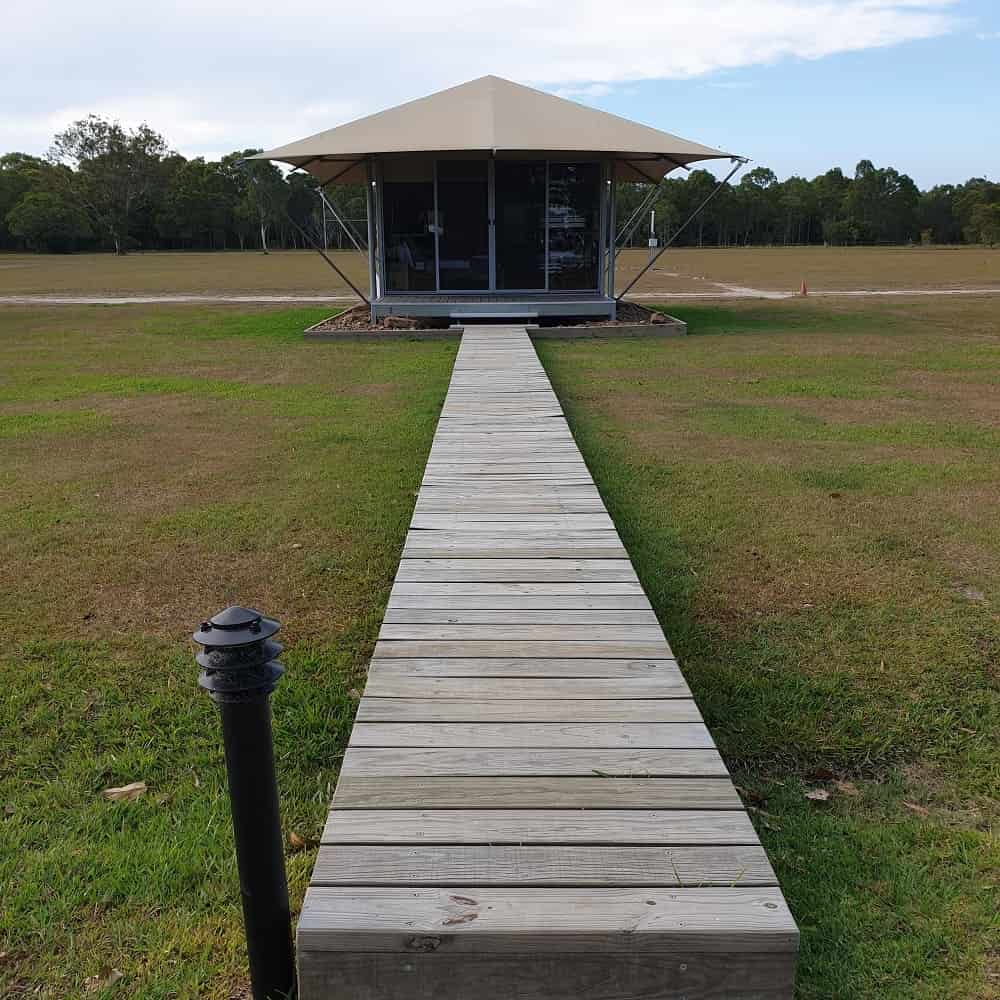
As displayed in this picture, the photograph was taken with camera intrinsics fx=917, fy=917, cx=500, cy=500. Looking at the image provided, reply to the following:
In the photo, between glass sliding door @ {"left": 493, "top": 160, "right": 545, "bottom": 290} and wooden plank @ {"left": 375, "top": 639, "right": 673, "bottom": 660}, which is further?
glass sliding door @ {"left": 493, "top": 160, "right": 545, "bottom": 290}

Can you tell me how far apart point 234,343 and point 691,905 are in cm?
1457

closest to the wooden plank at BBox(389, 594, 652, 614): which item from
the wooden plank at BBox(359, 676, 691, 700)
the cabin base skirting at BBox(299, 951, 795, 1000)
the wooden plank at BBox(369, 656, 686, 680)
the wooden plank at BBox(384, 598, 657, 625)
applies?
the wooden plank at BBox(384, 598, 657, 625)

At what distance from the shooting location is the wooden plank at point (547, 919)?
1.93 meters

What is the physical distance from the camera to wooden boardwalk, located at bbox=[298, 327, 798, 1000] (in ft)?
6.36

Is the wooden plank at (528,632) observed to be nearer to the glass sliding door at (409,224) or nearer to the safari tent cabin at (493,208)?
the safari tent cabin at (493,208)

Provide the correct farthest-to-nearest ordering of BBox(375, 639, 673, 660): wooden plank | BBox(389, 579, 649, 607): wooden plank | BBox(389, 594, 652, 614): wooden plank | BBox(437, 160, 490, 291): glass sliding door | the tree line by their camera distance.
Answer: the tree line → BBox(437, 160, 490, 291): glass sliding door → BBox(389, 579, 649, 607): wooden plank → BBox(389, 594, 652, 614): wooden plank → BBox(375, 639, 673, 660): wooden plank

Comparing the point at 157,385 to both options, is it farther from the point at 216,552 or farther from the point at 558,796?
the point at 558,796

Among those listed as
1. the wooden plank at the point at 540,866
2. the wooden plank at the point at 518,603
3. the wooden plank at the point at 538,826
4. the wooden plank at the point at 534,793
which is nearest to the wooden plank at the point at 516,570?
the wooden plank at the point at 518,603

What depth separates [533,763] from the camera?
259cm

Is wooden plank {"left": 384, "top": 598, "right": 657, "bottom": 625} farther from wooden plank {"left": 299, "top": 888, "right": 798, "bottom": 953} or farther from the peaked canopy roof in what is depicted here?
the peaked canopy roof

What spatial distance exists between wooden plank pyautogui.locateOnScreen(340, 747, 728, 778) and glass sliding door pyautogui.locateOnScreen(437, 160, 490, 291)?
15.8 meters

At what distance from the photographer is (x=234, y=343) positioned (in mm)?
15297

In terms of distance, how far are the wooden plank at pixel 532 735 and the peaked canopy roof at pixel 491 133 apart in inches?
527

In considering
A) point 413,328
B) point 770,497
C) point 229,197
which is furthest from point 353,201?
point 770,497
